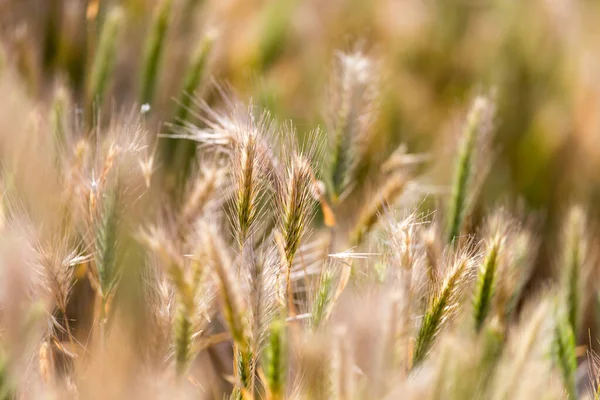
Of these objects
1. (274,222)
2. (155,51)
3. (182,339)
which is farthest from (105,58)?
(182,339)

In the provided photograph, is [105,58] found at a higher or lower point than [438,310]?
higher

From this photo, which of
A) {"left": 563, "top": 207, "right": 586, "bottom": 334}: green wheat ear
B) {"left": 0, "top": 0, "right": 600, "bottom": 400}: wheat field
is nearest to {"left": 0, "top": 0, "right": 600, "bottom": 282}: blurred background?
{"left": 0, "top": 0, "right": 600, "bottom": 400}: wheat field

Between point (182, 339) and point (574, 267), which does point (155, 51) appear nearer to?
point (182, 339)

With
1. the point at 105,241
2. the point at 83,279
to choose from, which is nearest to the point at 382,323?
the point at 105,241

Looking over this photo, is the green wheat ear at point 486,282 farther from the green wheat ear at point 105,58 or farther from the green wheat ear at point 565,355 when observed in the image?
the green wheat ear at point 105,58

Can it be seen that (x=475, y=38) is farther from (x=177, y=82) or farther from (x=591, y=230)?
(x=177, y=82)

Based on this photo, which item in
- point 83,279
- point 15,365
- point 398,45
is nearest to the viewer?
point 15,365

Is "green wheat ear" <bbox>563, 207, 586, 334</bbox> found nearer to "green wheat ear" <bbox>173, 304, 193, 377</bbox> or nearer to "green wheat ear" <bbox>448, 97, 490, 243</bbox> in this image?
"green wheat ear" <bbox>448, 97, 490, 243</bbox>

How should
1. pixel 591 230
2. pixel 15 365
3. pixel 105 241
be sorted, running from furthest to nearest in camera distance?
pixel 591 230 < pixel 105 241 < pixel 15 365
